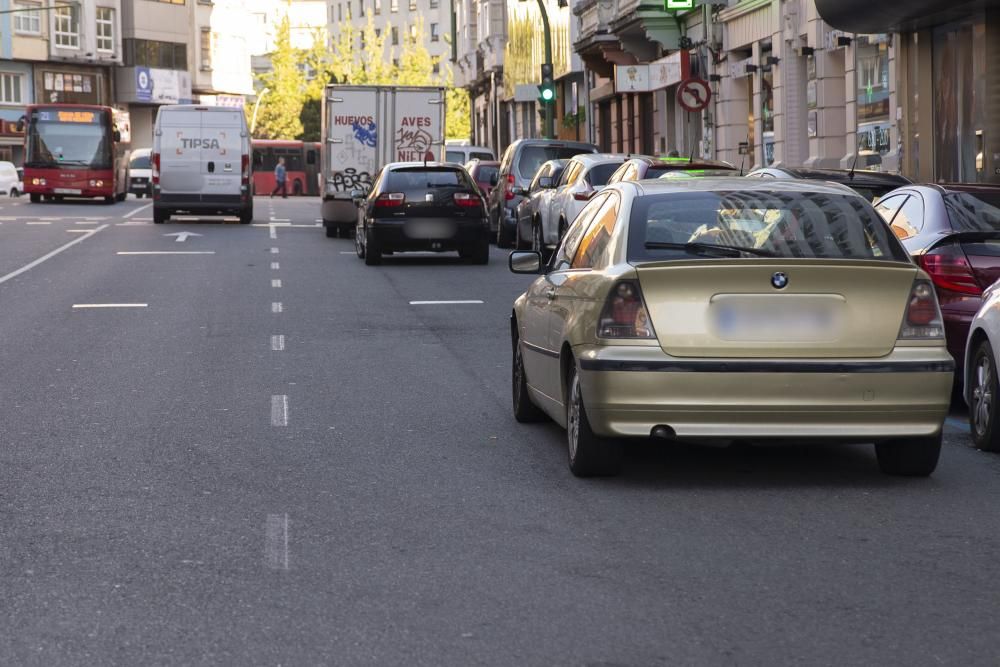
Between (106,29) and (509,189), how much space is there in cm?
7320

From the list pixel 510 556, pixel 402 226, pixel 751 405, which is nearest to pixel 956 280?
pixel 751 405

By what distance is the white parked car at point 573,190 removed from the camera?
2420cm

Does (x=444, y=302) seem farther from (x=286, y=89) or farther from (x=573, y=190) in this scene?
(x=286, y=89)

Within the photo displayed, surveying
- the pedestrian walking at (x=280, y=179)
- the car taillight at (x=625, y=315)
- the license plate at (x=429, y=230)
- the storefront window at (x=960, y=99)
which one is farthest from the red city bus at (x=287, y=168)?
the car taillight at (x=625, y=315)

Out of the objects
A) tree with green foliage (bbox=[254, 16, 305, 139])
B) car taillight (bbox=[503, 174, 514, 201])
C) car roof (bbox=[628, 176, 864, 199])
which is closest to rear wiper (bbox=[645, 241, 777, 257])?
car roof (bbox=[628, 176, 864, 199])

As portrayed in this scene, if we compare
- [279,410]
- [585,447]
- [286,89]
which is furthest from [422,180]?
[286,89]

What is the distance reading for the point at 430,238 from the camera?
25016 mm

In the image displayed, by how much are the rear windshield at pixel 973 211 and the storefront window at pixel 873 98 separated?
17.7 meters

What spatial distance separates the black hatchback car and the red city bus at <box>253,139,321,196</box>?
2275 inches

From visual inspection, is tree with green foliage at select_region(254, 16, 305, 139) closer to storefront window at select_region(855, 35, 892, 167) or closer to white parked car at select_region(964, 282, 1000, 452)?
storefront window at select_region(855, 35, 892, 167)

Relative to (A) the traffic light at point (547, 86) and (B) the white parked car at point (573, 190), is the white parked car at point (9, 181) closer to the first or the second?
(A) the traffic light at point (547, 86)

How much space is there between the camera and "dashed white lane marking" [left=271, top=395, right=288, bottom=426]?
10081mm

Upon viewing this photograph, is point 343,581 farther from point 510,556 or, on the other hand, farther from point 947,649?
point 947,649

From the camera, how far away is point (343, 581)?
6102 millimetres
